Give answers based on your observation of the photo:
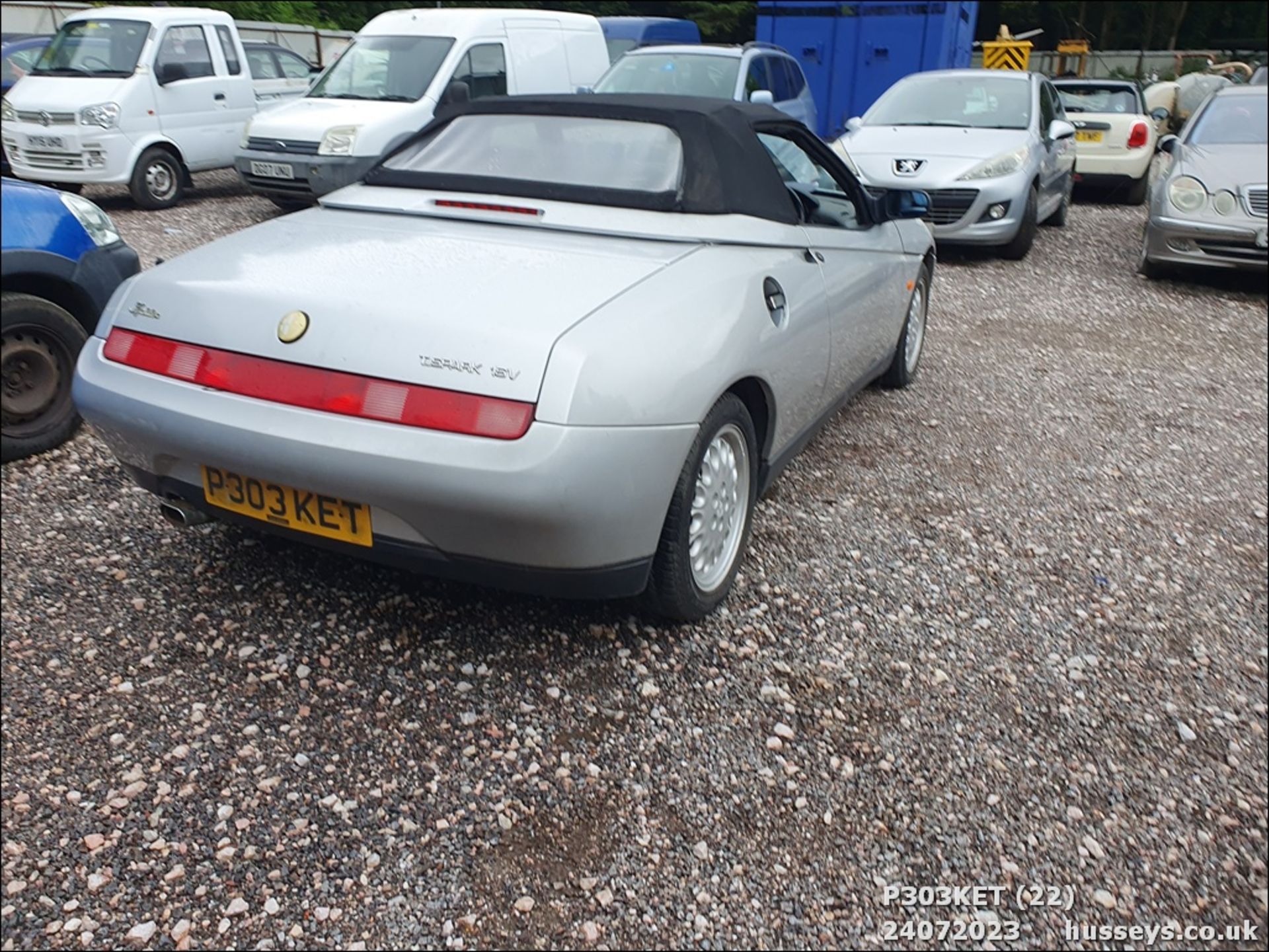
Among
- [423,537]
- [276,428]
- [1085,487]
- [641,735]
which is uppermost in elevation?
[276,428]

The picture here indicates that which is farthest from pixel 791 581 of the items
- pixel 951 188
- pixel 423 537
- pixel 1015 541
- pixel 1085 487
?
pixel 951 188

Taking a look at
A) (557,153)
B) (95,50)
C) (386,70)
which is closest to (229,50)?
(95,50)

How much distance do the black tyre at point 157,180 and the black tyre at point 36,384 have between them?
7026 millimetres

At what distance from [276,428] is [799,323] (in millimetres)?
1672

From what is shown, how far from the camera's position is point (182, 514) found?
9.25 feet

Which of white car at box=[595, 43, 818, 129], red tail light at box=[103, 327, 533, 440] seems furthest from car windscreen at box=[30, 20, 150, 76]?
red tail light at box=[103, 327, 533, 440]

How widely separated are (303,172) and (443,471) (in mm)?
7708

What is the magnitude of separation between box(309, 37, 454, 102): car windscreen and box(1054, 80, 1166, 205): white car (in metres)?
7.47

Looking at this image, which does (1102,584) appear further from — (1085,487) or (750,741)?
(750,741)

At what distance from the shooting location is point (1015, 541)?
3771 millimetres

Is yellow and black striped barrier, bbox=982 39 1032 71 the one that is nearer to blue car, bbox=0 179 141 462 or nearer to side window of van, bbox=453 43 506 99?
side window of van, bbox=453 43 506 99

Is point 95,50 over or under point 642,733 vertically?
over

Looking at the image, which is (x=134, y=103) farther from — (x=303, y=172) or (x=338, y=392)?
(x=338, y=392)

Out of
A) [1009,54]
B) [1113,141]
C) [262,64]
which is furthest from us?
[1009,54]
